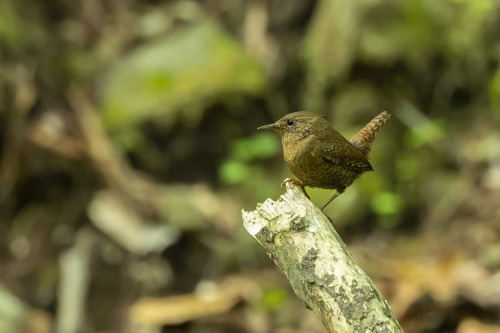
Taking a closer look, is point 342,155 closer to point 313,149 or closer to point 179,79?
point 313,149

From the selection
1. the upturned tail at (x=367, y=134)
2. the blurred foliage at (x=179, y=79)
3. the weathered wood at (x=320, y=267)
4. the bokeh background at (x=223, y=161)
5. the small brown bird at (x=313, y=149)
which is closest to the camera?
the weathered wood at (x=320, y=267)

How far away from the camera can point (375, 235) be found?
573 centimetres

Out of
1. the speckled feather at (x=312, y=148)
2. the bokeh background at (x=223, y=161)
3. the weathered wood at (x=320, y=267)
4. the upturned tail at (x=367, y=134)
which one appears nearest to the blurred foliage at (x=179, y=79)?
the bokeh background at (x=223, y=161)

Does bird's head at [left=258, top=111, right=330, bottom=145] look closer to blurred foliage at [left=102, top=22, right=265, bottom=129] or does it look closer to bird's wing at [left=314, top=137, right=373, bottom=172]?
bird's wing at [left=314, top=137, right=373, bottom=172]

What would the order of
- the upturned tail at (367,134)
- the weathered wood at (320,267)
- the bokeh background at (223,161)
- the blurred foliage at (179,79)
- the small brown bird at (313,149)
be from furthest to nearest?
the blurred foliage at (179,79) → the bokeh background at (223,161) → the upturned tail at (367,134) → the small brown bird at (313,149) → the weathered wood at (320,267)

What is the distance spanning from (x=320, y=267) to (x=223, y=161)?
4726 mm

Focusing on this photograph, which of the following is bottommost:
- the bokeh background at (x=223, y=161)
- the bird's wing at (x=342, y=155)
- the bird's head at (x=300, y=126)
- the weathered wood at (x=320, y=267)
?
the weathered wood at (x=320, y=267)

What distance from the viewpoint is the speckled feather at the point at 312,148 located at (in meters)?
2.44

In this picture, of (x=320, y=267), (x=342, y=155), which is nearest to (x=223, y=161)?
(x=342, y=155)

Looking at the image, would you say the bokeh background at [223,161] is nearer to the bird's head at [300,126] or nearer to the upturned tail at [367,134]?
the upturned tail at [367,134]

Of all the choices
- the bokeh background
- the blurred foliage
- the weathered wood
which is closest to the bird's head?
the weathered wood

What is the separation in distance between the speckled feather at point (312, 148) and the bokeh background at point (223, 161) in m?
2.45

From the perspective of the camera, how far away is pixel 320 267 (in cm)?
175

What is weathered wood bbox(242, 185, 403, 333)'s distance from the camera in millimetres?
1688
